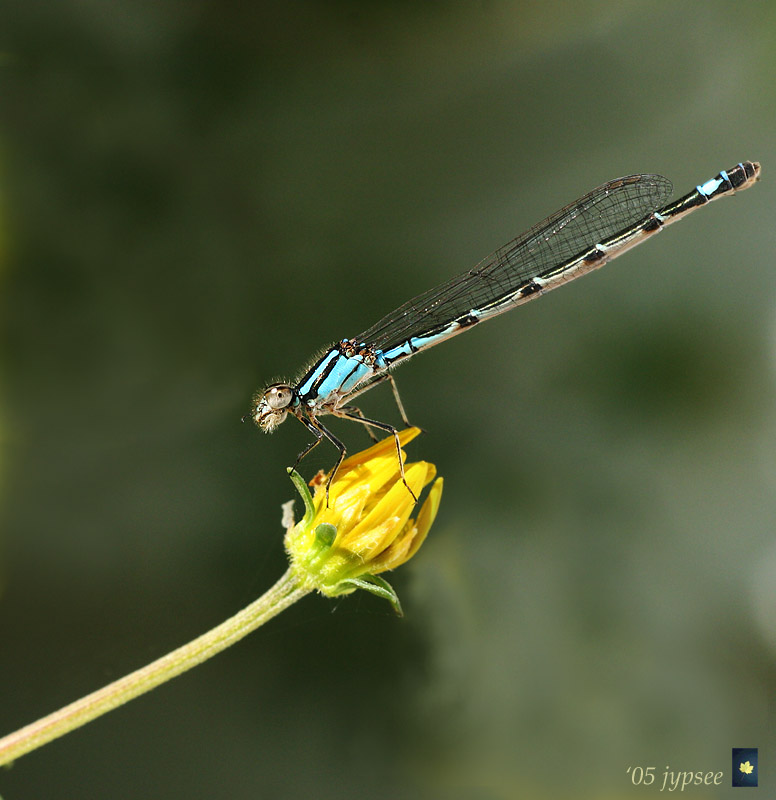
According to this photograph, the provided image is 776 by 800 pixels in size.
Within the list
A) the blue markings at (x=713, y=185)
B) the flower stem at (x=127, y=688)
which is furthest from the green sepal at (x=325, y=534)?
the blue markings at (x=713, y=185)

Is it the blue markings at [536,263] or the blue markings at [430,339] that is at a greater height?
the blue markings at [536,263]

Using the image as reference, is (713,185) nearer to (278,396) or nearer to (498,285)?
(498,285)

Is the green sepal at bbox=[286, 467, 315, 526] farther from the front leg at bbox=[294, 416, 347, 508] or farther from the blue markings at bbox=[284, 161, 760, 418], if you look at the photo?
the blue markings at bbox=[284, 161, 760, 418]

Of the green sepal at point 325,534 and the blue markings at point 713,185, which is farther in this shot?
the blue markings at point 713,185

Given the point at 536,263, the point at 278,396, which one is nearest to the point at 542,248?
the point at 536,263

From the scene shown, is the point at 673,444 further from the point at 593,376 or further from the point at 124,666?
the point at 124,666

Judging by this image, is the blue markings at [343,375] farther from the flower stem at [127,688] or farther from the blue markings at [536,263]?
the flower stem at [127,688]

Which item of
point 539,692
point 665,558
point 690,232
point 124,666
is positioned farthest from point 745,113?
point 124,666
